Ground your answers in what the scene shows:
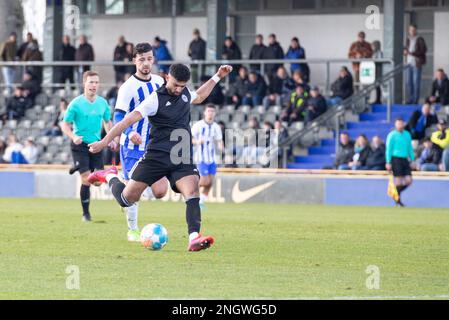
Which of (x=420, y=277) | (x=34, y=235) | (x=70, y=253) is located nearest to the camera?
(x=420, y=277)

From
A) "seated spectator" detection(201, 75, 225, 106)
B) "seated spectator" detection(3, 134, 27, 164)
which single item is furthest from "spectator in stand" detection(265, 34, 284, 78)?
"seated spectator" detection(3, 134, 27, 164)

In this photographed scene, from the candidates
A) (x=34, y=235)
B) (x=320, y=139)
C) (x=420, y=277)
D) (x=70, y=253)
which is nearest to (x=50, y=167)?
(x=320, y=139)

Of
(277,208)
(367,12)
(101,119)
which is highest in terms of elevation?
(367,12)

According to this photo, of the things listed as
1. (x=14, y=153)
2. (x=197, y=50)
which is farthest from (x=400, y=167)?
(x=14, y=153)

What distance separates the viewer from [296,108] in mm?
31328

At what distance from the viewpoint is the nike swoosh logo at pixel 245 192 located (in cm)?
2939

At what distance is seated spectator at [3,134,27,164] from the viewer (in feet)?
108

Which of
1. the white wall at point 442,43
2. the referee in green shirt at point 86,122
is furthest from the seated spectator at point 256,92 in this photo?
the referee in green shirt at point 86,122

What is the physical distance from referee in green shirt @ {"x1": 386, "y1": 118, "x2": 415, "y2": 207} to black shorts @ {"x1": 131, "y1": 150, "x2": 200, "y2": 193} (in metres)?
13.6

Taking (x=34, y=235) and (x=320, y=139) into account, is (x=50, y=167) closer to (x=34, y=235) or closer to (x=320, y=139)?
(x=320, y=139)

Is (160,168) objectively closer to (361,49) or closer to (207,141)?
(207,141)

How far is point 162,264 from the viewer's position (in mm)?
12711
